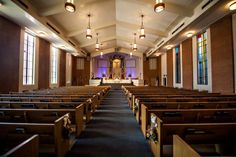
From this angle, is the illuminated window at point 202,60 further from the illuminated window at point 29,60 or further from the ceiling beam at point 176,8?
the illuminated window at point 29,60

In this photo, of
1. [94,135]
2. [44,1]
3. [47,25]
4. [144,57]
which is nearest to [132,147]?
[94,135]

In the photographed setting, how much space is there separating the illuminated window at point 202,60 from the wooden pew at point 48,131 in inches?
298

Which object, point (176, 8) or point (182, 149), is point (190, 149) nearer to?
point (182, 149)

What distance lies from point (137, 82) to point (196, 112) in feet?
45.2


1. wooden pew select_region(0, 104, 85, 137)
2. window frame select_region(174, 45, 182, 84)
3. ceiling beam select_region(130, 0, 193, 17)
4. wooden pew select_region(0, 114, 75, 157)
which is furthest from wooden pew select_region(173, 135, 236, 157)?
window frame select_region(174, 45, 182, 84)

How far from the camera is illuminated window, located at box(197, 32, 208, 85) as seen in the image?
7.83m

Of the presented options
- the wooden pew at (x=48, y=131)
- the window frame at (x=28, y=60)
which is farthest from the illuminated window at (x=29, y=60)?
the wooden pew at (x=48, y=131)

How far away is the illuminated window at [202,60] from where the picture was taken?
783 centimetres

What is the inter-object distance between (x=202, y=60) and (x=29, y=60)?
8885 mm

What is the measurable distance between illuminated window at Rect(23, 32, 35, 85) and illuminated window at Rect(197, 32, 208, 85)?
876 centimetres

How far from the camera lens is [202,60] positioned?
8.16 metres

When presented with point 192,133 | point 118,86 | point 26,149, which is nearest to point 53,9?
point 26,149

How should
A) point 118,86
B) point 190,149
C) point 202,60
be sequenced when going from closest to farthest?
point 190,149, point 202,60, point 118,86

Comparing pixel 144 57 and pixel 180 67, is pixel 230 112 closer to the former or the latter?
pixel 180 67
